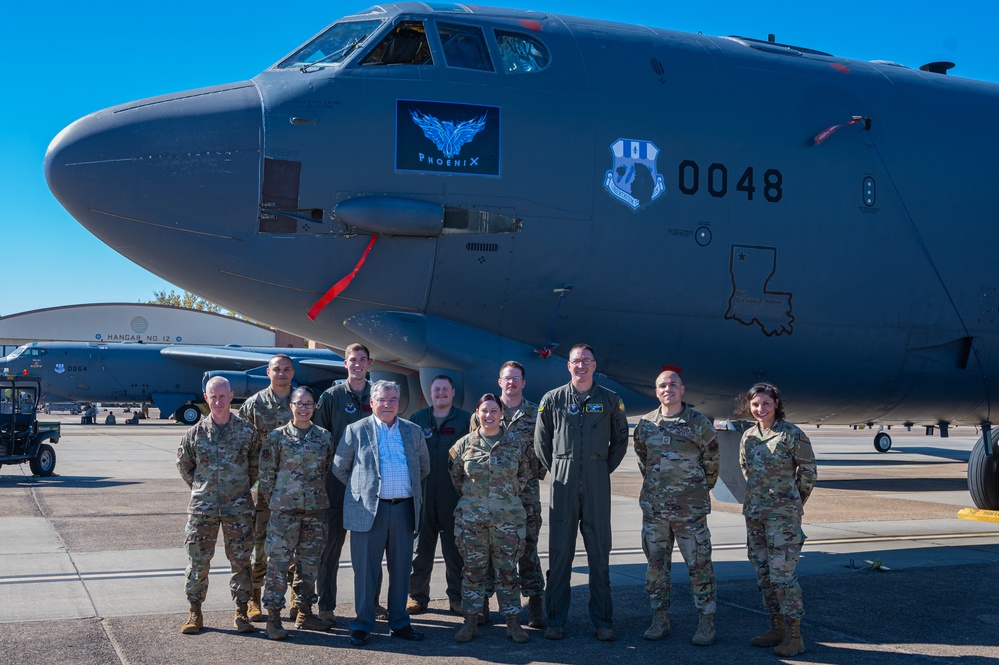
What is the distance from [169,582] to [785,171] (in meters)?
6.37

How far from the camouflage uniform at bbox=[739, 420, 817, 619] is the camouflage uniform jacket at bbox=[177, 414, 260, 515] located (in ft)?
11.5

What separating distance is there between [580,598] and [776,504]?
1977 millimetres

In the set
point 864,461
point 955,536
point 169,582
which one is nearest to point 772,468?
point 169,582

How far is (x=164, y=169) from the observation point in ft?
22.1

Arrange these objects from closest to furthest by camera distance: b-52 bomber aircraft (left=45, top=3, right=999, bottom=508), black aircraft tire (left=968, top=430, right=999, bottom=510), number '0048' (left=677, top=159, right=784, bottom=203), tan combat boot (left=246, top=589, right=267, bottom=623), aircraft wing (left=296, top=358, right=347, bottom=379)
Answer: tan combat boot (left=246, top=589, right=267, bottom=623) < b-52 bomber aircraft (left=45, top=3, right=999, bottom=508) < number '0048' (left=677, top=159, right=784, bottom=203) < black aircraft tire (left=968, top=430, right=999, bottom=510) < aircraft wing (left=296, top=358, right=347, bottom=379)

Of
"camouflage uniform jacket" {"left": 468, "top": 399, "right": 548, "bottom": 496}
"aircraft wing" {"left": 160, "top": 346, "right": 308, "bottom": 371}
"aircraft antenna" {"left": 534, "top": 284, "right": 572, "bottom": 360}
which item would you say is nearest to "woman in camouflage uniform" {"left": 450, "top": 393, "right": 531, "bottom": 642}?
"camouflage uniform jacket" {"left": 468, "top": 399, "right": 548, "bottom": 496}

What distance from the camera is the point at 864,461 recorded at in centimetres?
2500

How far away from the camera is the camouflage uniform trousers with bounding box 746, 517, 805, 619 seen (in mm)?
5926

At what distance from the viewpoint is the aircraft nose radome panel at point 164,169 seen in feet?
22.1

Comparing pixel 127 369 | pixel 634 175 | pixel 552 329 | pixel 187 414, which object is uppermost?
pixel 634 175

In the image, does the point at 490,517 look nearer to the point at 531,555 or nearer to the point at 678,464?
the point at 531,555

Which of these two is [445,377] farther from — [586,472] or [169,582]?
[169,582]

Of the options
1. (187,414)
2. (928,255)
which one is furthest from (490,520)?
(187,414)

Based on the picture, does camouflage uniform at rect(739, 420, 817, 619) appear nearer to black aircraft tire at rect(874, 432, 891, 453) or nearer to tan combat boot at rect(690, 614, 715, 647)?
tan combat boot at rect(690, 614, 715, 647)
